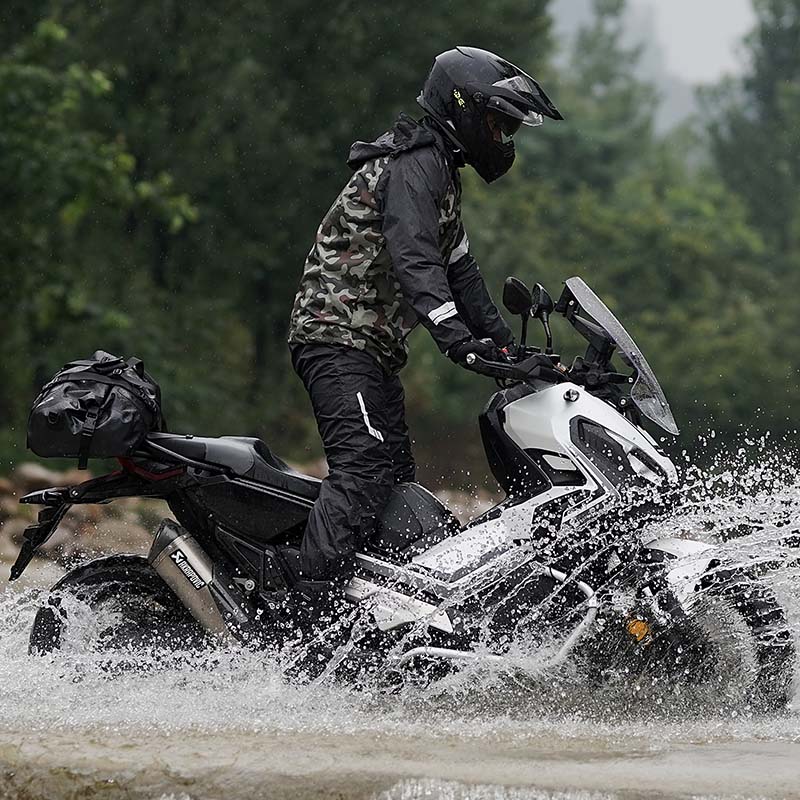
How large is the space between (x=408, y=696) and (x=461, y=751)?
61cm

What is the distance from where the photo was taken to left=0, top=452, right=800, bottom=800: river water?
414 centimetres

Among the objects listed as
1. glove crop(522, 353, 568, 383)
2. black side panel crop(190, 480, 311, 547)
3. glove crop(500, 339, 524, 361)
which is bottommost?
black side panel crop(190, 480, 311, 547)

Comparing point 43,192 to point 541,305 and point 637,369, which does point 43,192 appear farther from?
point 637,369

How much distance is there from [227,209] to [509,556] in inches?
726

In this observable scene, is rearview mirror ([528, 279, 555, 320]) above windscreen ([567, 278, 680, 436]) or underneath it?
above

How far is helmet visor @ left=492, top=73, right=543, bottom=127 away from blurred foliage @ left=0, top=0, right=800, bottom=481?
11.7m

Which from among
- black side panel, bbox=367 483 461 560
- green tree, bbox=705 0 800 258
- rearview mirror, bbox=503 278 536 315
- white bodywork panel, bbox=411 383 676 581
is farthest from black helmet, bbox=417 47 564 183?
green tree, bbox=705 0 800 258

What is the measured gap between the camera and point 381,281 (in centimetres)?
530

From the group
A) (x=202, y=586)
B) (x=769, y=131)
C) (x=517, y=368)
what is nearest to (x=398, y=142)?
(x=517, y=368)

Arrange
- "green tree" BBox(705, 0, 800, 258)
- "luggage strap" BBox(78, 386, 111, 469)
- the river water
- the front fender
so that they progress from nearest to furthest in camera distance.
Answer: the river water → the front fender → "luggage strap" BBox(78, 386, 111, 469) → "green tree" BBox(705, 0, 800, 258)

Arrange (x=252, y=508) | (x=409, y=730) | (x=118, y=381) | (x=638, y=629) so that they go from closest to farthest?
(x=409, y=730) → (x=638, y=629) → (x=118, y=381) → (x=252, y=508)

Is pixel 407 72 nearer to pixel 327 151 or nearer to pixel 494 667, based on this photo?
pixel 327 151

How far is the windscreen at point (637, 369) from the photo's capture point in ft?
16.6

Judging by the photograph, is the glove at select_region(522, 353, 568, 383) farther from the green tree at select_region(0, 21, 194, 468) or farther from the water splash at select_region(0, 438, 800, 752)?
the green tree at select_region(0, 21, 194, 468)
